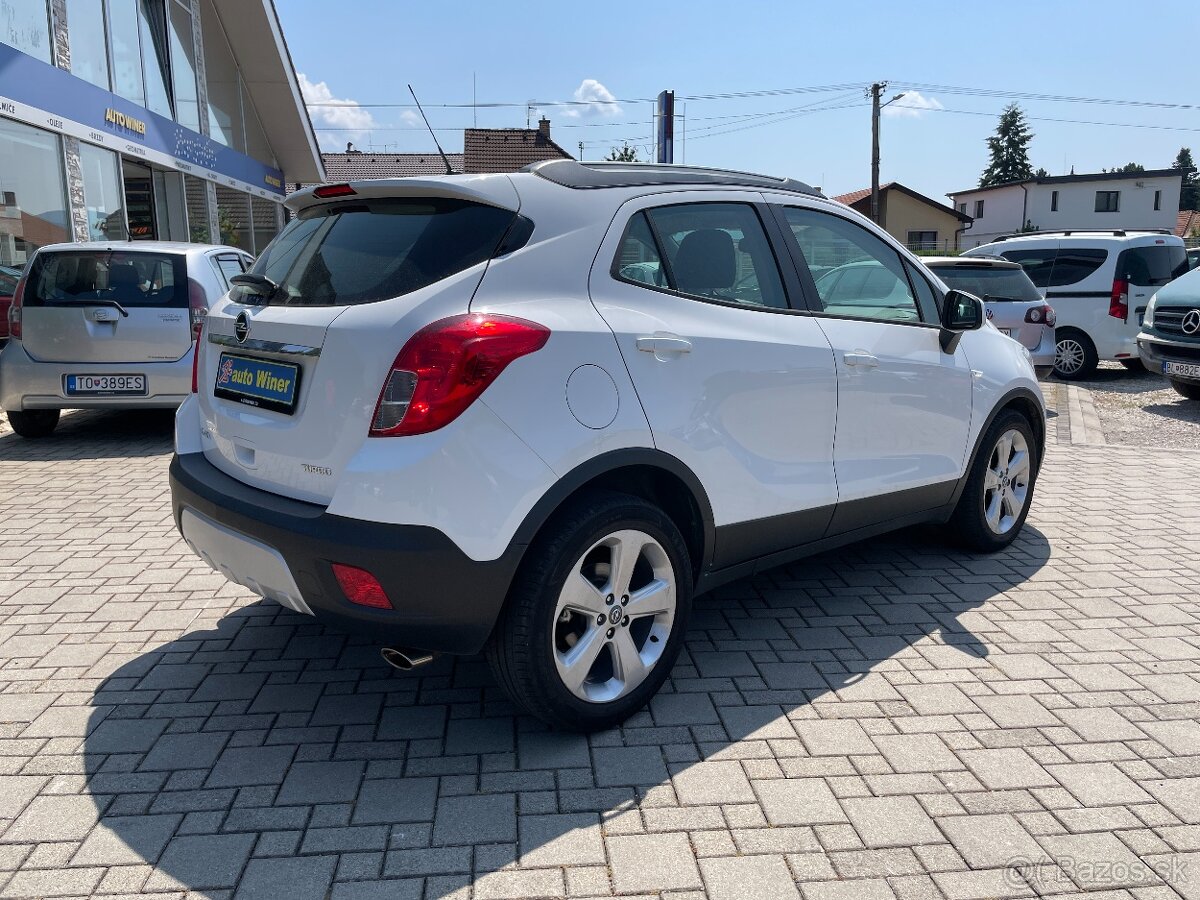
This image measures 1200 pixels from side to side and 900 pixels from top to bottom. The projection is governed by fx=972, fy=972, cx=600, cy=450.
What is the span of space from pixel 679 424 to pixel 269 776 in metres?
1.71

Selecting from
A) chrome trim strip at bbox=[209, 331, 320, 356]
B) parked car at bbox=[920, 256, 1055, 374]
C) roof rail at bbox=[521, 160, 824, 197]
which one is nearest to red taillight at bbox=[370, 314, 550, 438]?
chrome trim strip at bbox=[209, 331, 320, 356]

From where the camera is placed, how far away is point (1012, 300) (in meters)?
11.0

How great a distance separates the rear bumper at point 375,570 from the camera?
2.75 metres

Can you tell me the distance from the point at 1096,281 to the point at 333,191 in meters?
12.4

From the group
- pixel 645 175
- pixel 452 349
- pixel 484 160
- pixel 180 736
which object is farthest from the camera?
pixel 484 160

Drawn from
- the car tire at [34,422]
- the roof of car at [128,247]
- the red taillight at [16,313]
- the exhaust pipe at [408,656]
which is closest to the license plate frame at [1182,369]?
the roof of car at [128,247]

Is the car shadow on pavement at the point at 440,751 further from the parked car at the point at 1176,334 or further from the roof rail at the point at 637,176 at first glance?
the parked car at the point at 1176,334

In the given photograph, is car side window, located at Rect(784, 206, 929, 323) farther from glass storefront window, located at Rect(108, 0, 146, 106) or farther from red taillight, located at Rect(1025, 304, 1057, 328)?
glass storefront window, located at Rect(108, 0, 146, 106)

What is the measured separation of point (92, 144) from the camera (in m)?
13.5

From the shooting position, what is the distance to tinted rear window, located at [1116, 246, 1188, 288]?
13.0 meters

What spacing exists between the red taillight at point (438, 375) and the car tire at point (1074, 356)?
1243cm

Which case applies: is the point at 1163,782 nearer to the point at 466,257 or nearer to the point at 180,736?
the point at 466,257

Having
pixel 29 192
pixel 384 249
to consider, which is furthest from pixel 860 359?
pixel 29 192

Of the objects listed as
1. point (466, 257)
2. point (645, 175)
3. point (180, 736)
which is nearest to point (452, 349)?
point (466, 257)
